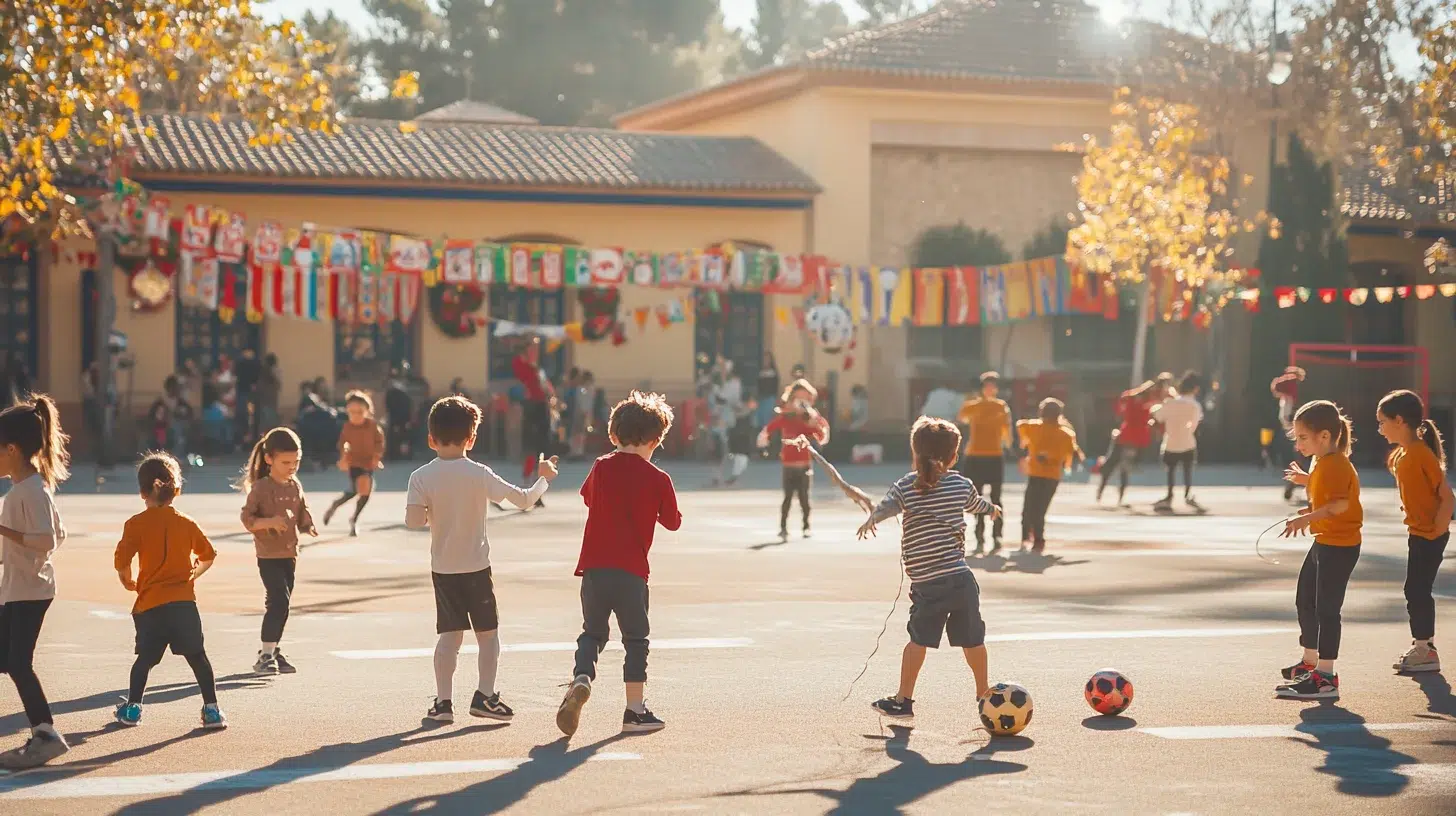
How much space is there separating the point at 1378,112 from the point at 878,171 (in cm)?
927

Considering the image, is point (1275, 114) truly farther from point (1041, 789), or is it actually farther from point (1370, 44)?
point (1041, 789)

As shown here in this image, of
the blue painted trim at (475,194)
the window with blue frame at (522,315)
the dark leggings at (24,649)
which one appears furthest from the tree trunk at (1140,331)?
the dark leggings at (24,649)

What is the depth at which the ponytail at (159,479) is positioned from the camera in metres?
8.35

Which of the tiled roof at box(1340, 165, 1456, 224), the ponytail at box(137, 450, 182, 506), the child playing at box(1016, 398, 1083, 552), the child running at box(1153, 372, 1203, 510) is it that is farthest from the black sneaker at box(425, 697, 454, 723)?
the tiled roof at box(1340, 165, 1456, 224)

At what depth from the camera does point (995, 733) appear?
837cm

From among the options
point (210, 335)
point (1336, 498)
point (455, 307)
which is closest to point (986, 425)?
point (1336, 498)

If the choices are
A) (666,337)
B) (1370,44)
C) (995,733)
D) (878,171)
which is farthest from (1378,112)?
(995,733)

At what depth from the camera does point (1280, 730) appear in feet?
28.2

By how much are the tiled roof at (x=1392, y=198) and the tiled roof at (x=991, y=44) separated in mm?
5566

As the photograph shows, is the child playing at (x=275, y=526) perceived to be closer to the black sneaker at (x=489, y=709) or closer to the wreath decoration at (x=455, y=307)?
the black sneaker at (x=489, y=709)

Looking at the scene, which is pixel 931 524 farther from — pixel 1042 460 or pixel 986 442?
pixel 986 442

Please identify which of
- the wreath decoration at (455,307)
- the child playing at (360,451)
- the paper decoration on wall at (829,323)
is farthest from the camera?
the paper decoration on wall at (829,323)

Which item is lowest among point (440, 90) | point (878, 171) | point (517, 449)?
point (517, 449)

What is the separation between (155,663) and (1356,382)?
91.3 feet
